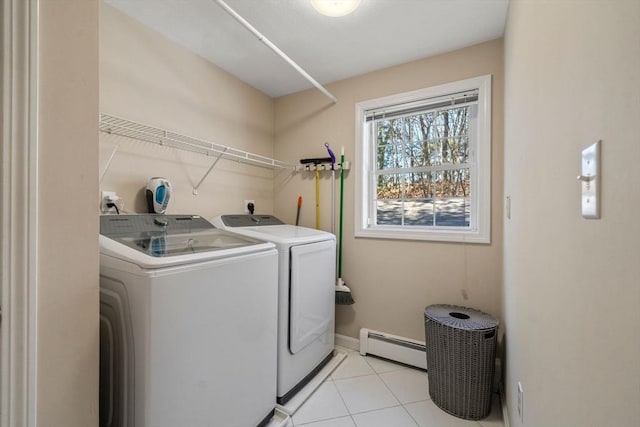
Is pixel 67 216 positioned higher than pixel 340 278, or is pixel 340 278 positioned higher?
pixel 67 216

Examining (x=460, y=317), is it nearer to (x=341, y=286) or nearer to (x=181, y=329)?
(x=341, y=286)

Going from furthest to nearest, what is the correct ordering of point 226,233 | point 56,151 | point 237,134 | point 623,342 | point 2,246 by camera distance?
point 237,134 → point 226,233 → point 56,151 → point 2,246 → point 623,342

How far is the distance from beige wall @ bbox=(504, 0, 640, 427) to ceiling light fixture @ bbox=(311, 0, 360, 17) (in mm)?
817

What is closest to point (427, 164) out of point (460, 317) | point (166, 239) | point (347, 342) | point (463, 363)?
point (460, 317)

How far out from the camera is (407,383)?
1.96m

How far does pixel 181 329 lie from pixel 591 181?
131 cm

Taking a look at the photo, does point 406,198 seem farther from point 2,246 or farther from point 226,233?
point 2,246

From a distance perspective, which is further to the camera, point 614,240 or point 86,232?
point 86,232

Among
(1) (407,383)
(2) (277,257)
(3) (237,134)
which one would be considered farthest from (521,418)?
(3) (237,134)

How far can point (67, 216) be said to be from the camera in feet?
2.76

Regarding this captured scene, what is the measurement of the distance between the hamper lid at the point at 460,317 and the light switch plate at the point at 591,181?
53.5 inches

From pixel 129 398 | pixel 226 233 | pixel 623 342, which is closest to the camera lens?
pixel 623 342

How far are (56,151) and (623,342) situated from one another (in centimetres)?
137

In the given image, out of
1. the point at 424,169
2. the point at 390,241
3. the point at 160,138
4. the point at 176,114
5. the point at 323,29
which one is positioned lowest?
the point at 390,241
